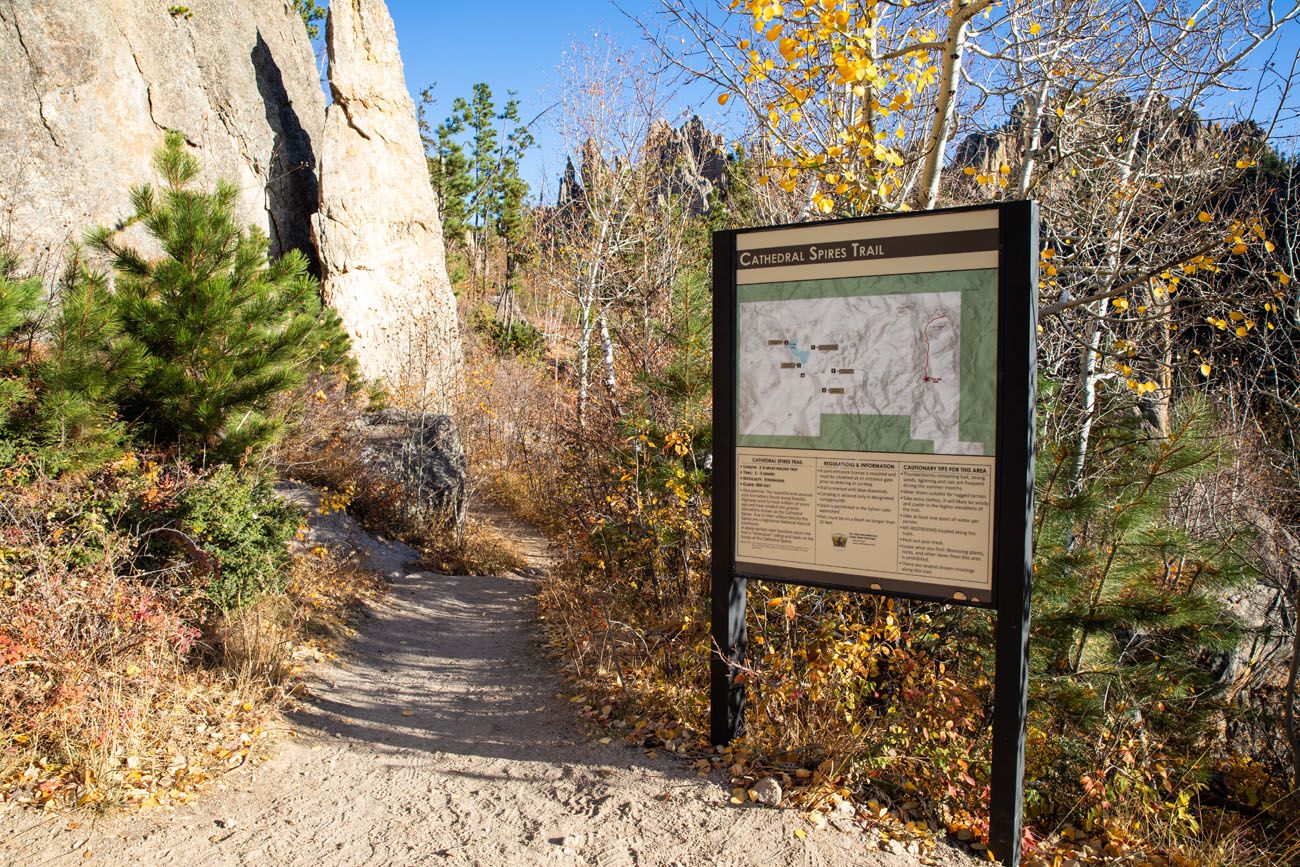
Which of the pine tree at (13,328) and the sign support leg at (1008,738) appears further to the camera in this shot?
the pine tree at (13,328)

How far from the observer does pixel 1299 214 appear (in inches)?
382

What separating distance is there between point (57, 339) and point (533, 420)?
901 cm

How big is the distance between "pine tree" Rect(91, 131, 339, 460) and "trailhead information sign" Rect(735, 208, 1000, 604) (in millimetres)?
4204

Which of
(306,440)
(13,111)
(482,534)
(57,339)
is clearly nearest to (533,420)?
(482,534)

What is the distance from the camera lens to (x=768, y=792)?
3.78 m

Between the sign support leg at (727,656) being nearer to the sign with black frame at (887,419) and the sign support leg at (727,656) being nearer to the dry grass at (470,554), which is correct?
the sign with black frame at (887,419)

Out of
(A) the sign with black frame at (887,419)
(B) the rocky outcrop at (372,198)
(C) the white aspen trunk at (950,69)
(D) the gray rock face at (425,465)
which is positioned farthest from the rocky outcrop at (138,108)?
(C) the white aspen trunk at (950,69)

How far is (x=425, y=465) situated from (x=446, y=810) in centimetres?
775

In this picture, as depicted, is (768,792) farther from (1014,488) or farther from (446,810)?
(1014,488)

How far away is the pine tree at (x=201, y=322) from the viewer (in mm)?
6039

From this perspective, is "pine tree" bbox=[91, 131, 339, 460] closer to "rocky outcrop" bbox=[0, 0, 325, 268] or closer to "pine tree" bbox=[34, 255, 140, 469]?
"pine tree" bbox=[34, 255, 140, 469]

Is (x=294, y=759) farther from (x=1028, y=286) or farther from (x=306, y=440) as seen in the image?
(x=306, y=440)

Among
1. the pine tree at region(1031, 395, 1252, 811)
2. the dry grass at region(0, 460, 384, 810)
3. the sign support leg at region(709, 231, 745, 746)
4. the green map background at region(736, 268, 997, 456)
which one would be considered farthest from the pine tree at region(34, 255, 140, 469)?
the pine tree at region(1031, 395, 1252, 811)

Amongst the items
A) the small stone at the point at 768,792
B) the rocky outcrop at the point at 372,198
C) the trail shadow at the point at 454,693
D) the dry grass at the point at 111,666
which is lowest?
the trail shadow at the point at 454,693
